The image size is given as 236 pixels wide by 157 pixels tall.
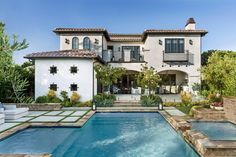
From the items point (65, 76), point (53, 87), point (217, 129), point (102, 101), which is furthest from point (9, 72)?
point (217, 129)

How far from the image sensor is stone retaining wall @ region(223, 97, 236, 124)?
13391 millimetres

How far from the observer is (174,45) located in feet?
91.5

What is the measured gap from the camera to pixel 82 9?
28031 mm

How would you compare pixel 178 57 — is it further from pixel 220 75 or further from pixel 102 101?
pixel 102 101

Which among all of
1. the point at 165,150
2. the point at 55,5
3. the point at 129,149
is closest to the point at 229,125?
the point at 165,150

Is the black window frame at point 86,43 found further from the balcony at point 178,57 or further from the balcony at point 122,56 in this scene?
the balcony at point 178,57

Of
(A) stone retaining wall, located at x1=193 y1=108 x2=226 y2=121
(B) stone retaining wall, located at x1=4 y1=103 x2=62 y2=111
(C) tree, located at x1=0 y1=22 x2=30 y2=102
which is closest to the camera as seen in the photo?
(A) stone retaining wall, located at x1=193 y1=108 x2=226 y2=121

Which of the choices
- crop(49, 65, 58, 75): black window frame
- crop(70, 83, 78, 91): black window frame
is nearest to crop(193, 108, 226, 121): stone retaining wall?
crop(70, 83, 78, 91): black window frame

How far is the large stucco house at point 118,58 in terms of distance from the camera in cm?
2228

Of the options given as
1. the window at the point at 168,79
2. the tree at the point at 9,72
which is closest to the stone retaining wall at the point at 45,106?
the tree at the point at 9,72

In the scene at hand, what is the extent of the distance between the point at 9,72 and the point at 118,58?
14314mm

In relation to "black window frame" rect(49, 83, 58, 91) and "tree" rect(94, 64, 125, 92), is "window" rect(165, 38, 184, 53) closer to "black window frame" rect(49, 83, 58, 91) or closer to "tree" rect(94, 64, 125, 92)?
"tree" rect(94, 64, 125, 92)

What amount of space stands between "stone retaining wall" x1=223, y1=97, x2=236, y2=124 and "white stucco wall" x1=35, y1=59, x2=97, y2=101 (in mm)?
11721

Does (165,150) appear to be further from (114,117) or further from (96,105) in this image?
(96,105)
